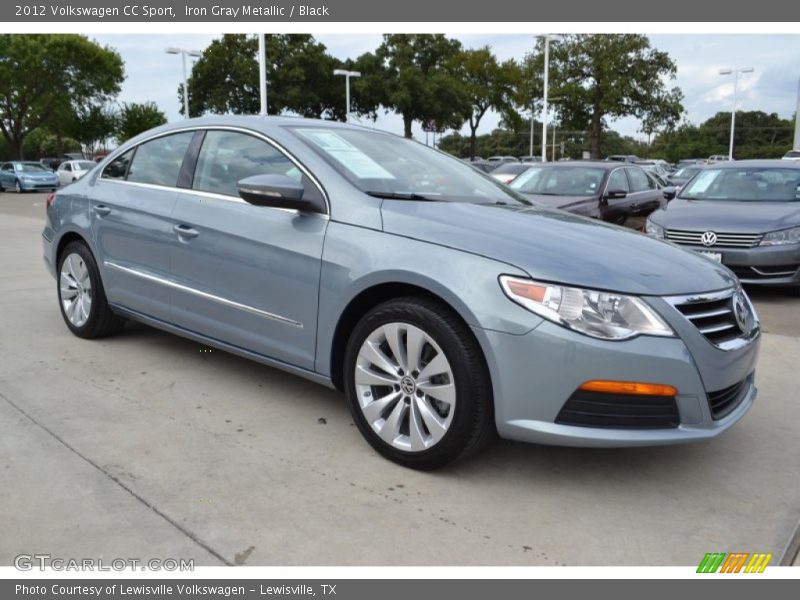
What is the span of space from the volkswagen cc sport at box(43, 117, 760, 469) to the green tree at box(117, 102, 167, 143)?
4685cm

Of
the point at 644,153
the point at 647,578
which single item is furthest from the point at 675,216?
the point at 644,153

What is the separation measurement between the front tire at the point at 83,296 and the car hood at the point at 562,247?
2455 millimetres

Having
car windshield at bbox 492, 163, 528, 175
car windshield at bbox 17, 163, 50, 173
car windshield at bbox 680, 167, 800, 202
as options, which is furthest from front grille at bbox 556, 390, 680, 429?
car windshield at bbox 17, 163, 50, 173

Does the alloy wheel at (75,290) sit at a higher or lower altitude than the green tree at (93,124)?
lower

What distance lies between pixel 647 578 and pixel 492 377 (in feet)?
2.88

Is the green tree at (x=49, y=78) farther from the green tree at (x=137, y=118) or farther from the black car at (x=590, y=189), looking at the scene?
the black car at (x=590, y=189)

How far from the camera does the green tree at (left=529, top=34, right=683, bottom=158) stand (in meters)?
39.5

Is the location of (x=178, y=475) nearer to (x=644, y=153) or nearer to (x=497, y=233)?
(x=497, y=233)

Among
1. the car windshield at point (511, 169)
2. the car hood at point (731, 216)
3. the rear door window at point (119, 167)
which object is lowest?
the car hood at point (731, 216)

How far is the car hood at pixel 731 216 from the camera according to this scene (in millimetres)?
7219

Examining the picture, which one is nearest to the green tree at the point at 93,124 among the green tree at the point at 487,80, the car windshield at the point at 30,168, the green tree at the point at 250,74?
the green tree at the point at 250,74

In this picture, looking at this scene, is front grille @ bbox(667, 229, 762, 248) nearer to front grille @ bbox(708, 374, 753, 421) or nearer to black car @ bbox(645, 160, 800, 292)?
black car @ bbox(645, 160, 800, 292)

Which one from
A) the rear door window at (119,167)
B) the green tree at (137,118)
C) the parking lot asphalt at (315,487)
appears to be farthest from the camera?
the green tree at (137,118)

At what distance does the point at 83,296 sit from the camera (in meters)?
4.98
